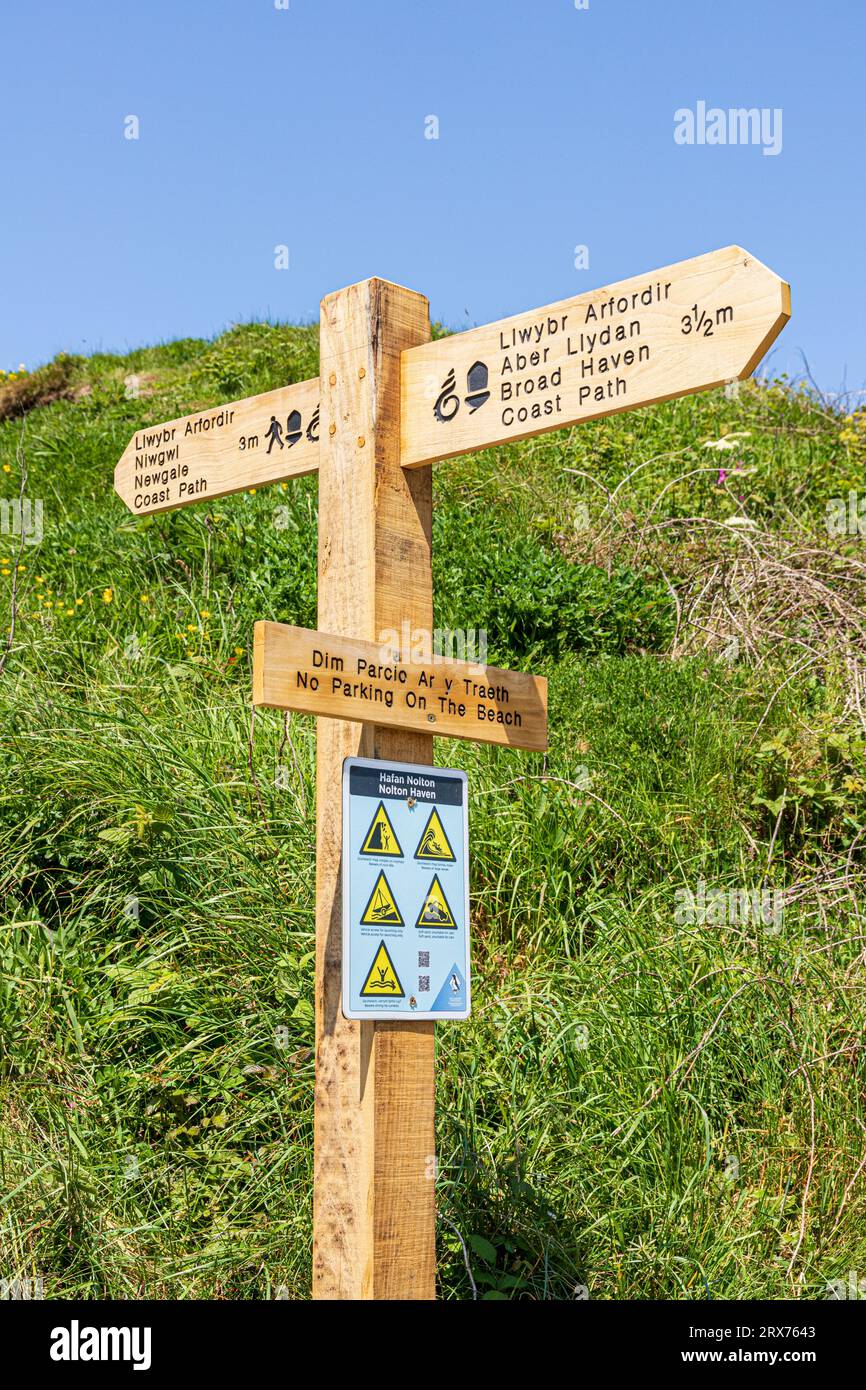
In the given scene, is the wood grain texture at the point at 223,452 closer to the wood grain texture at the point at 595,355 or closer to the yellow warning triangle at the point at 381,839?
the wood grain texture at the point at 595,355

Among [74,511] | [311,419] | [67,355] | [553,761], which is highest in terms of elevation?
[67,355]

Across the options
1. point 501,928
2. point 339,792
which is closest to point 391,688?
point 339,792

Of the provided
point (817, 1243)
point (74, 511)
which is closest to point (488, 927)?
point (817, 1243)

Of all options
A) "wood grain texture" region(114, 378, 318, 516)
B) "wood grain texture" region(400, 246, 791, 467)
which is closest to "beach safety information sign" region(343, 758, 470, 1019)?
"wood grain texture" region(400, 246, 791, 467)

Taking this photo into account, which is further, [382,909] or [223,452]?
[223,452]

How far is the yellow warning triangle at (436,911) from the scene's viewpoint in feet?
10.3

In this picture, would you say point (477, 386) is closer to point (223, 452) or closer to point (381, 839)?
point (223, 452)

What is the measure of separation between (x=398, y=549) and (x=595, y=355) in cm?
66

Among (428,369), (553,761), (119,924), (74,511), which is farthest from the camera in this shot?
(74,511)

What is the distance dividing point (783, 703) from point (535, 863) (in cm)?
200

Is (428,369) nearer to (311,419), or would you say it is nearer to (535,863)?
(311,419)

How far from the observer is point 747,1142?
14.4 ft

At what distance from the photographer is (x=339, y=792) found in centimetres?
319

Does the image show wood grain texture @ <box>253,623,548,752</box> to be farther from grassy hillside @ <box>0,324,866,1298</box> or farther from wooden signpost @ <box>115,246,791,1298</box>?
grassy hillside @ <box>0,324,866,1298</box>
